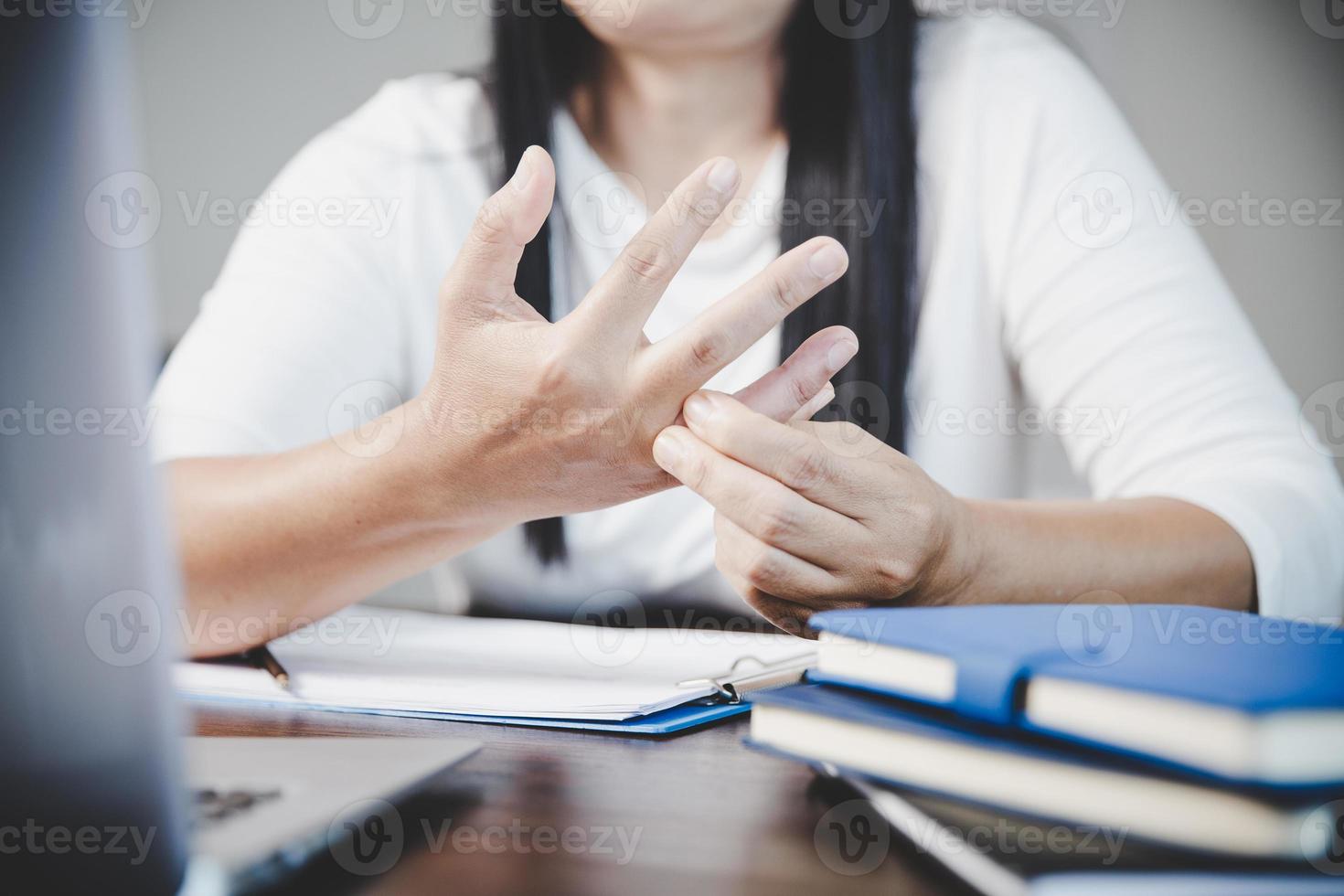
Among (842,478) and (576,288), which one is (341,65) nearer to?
(576,288)

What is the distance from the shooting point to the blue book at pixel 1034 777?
0.95ft

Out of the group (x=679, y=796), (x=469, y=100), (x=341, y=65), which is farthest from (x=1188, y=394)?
(x=341, y=65)

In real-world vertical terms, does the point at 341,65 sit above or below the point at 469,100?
above

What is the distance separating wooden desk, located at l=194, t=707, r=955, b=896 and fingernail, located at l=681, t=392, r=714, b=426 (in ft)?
0.63

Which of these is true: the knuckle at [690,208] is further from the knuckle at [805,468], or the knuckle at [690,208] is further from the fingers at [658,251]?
the knuckle at [805,468]

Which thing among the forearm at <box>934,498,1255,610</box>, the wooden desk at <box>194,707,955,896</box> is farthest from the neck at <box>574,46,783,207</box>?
the wooden desk at <box>194,707,955,896</box>

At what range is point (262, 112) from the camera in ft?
7.16

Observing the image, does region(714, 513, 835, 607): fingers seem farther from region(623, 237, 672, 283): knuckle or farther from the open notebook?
region(623, 237, 672, 283): knuckle

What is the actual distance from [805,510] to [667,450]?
0.09 meters

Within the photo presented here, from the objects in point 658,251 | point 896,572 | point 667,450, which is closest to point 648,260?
point 658,251

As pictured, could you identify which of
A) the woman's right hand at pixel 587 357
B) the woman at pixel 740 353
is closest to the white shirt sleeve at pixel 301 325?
the woman at pixel 740 353

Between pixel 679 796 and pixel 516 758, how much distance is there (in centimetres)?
9

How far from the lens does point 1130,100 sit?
6.84 feet

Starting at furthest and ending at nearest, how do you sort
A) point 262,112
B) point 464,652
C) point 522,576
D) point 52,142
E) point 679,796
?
point 262,112, point 522,576, point 464,652, point 679,796, point 52,142
